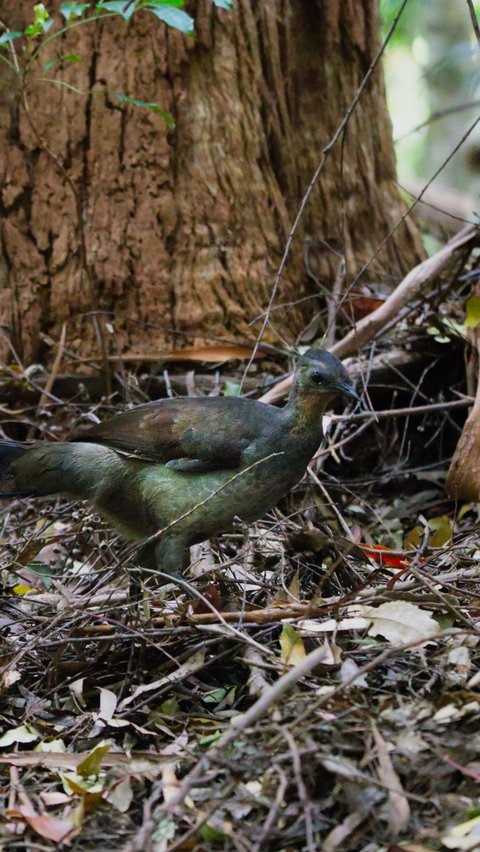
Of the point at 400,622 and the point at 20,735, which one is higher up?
the point at 400,622

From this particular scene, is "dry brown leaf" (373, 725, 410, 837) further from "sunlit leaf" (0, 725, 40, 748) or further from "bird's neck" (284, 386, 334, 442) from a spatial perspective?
"bird's neck" (284, 386, 334, 442)

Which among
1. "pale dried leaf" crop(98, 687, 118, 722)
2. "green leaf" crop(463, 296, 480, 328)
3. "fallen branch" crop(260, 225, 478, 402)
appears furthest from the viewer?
"fallen branch" crop(260, 225, 478, 402)

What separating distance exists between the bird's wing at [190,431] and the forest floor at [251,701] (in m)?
0.37

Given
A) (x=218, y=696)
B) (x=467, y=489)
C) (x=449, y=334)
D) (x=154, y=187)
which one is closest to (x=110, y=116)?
(x=154, y=187)

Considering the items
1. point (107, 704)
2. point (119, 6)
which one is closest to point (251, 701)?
point (107, 704)

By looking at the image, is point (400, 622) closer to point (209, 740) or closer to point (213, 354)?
point (209, 740)

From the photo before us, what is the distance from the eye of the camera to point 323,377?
350cm

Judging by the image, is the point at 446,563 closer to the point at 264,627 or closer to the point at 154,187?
the point at 264,627

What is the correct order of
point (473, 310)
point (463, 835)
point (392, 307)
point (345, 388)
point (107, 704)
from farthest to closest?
point (392, 307)
point (473, 310)
point (345, 388)
point (107, 704)
point (463, 835)

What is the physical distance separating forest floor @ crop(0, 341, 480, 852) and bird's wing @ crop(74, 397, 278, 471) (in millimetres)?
374

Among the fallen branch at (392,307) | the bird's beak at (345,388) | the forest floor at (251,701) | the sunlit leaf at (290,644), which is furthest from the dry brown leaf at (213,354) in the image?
the sunlit leaf at (290,644)

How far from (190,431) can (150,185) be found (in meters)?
1.97

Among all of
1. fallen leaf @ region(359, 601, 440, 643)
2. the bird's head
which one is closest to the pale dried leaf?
fallen leaf @ region(359, 601, 440, 643)

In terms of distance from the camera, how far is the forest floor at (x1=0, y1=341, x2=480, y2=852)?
209 cm
